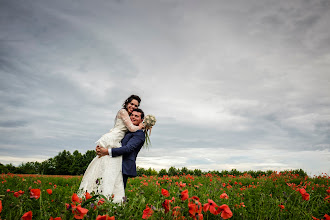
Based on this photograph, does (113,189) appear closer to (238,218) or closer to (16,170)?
(238,218)

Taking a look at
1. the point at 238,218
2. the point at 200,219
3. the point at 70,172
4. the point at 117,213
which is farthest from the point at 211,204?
the point at 70,172

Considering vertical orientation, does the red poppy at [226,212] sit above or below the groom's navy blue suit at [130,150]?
below

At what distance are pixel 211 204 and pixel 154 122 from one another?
3104 mm

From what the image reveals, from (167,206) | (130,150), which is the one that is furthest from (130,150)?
(167,206)

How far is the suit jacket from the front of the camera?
445cm

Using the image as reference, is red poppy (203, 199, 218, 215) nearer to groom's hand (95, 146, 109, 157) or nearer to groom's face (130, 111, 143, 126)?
groom's hand (95, 146, 109, 157)

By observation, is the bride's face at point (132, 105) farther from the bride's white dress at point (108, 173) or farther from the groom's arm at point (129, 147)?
the groom's arm at point (129, 147)

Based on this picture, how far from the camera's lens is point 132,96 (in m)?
5.66

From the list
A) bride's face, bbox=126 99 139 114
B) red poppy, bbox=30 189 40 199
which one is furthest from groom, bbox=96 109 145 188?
red poppy, bbox=30 189 40 199

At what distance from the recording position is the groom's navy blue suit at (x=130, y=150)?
14.6ft

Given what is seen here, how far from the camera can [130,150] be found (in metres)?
4.48

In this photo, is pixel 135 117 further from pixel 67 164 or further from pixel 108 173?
pixel 67 164

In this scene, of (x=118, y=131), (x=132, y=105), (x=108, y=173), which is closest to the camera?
(x=108, y=173)

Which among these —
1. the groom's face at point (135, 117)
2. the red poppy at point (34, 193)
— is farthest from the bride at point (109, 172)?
the red poppy at point (34, 193)
